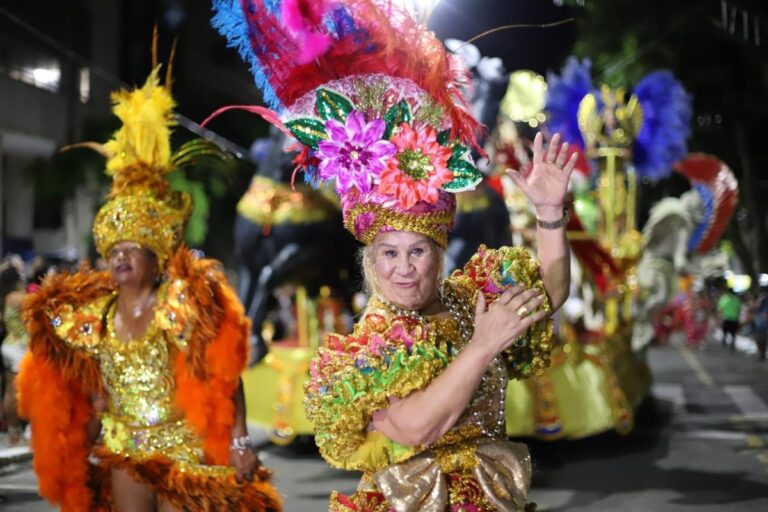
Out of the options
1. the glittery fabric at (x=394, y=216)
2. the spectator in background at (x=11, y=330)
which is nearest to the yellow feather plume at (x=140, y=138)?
the glittery fabric at (x=394, y=216)

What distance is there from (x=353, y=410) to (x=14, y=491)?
631 cm

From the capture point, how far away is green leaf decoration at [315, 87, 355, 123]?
10.8 ft

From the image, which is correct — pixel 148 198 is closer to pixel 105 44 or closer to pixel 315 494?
pixel 315 494

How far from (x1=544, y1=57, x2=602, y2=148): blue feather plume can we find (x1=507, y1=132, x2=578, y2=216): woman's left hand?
8495 mm

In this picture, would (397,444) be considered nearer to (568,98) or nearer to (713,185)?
(568,98)

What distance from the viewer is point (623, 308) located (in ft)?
40.7

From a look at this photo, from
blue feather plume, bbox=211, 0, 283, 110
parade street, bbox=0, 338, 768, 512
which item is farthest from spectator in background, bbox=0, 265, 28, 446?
blue feather plume, bbox=211, 0, 283, 110

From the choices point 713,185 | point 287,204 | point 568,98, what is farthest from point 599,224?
point 287,204

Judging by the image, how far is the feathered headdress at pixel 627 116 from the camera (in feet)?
38.9

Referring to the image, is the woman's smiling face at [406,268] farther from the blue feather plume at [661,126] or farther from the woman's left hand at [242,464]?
the blue feather plume at [661,126]

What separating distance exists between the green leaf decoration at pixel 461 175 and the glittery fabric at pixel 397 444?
0.37m

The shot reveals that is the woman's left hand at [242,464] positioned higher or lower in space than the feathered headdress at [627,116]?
lower

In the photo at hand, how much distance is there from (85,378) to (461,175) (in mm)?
2731

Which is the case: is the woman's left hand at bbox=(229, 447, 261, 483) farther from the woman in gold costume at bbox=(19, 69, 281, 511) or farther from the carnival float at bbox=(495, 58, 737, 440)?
the carnival float at bbox=(495, 58, 737, 440)
